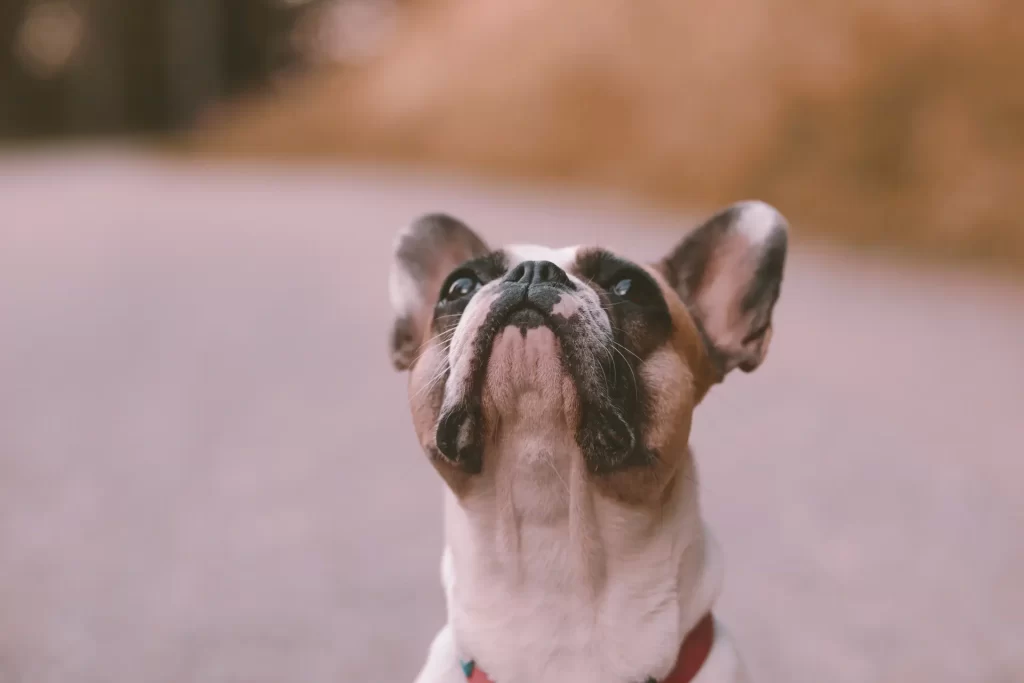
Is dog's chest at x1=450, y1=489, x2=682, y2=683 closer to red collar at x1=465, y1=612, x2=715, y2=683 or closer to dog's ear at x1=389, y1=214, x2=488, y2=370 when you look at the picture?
red collar at x1=465, y1=612, x2=715, y2=683

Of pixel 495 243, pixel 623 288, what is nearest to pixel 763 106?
pixel 495 243

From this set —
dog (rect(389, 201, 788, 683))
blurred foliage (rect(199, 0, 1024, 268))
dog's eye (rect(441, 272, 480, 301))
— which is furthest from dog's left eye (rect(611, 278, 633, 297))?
blurred foliage (rect(199, 0, 1024, 268))

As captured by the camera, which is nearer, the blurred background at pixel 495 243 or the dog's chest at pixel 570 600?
the dog's chest at pixel 570 600

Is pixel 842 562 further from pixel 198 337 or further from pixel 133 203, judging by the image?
pixel 133 203

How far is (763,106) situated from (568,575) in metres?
4.39

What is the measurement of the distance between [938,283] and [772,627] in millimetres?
3091

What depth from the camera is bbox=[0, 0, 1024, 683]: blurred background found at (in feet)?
7.55

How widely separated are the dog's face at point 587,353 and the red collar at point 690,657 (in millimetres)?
241

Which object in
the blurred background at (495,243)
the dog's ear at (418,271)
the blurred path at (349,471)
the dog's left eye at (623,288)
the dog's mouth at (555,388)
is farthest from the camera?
the blurred background at (495,243)

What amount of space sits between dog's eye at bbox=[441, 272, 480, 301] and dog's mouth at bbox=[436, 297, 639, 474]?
0.18m

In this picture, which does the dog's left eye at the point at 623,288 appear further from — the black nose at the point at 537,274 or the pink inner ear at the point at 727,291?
the pink inner ear at the point at 727,291

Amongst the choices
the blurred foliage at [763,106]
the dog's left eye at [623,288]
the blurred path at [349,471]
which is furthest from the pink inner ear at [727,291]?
the blurred foliage at [763,106]

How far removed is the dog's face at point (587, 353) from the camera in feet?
4.50

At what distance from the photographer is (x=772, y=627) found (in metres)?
2.28
